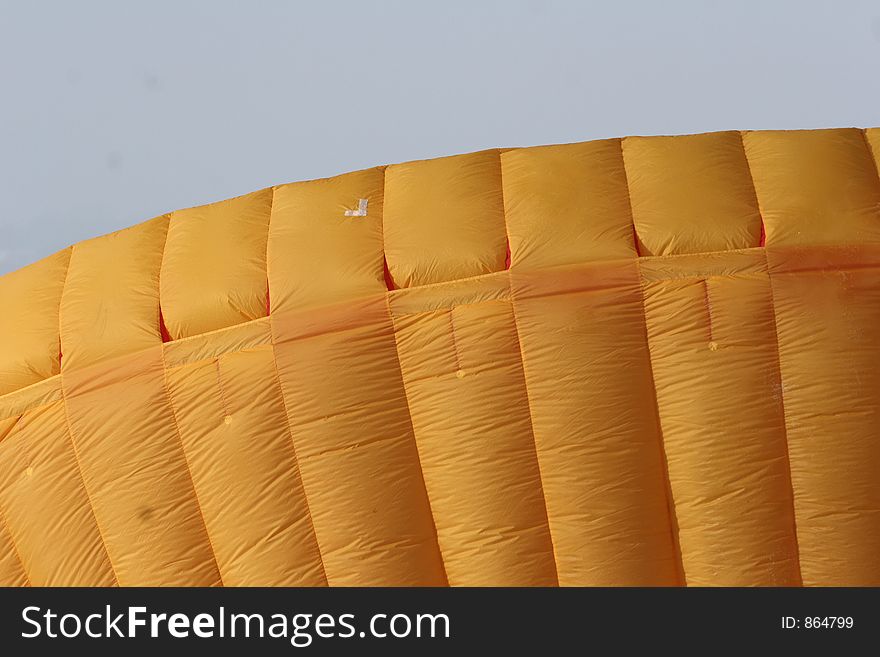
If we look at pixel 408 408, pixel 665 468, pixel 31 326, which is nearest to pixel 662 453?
pixel 665 468

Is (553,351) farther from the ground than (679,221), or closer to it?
closer to it

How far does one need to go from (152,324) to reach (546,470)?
246cm

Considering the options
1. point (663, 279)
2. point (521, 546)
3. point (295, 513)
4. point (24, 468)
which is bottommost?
point (521, 546)

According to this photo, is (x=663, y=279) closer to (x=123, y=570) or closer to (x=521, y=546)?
(x=521, y=546)

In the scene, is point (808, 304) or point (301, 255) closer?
point (808, 304)

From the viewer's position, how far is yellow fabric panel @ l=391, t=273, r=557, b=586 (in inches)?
224

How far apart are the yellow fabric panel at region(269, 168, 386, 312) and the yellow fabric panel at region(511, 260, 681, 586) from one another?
89cm

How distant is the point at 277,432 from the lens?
580 cm

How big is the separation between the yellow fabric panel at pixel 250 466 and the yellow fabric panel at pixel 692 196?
2.33m

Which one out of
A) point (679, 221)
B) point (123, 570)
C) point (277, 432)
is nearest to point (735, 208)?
point (679, 221)

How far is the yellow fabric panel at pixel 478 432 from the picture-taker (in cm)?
568

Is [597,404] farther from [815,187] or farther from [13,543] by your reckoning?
[13,543]

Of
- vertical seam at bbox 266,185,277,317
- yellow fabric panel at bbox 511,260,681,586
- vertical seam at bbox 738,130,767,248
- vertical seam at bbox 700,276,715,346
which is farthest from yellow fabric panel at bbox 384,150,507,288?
vertical seam at bbox 738,130,767,248

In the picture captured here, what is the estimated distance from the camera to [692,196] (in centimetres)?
580
